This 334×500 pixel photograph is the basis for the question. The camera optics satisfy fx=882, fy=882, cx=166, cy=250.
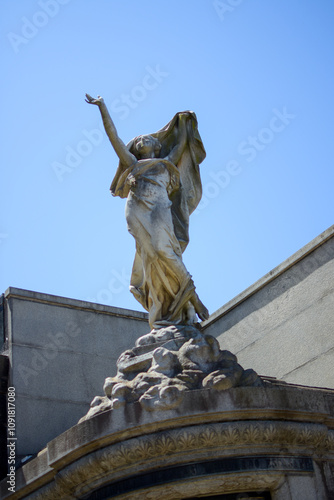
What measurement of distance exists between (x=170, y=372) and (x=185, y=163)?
9.87ft

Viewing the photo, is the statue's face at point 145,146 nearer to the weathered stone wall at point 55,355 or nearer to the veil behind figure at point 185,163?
the veil behind figure at point 185,163

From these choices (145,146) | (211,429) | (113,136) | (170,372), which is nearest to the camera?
(211,429)

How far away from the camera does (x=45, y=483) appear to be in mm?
8500

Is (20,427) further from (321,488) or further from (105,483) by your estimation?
(321,488)

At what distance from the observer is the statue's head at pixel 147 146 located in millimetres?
10039

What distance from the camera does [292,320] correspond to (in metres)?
11.7

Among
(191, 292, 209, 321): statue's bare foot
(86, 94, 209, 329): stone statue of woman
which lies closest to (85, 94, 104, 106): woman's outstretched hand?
(86, 94, 209, 329): stone statue of woman

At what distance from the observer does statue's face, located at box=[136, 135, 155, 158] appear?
10039 mm

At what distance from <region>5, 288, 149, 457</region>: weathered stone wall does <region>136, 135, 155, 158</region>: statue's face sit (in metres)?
2.70

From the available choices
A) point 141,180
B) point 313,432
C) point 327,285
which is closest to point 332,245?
point 327,285

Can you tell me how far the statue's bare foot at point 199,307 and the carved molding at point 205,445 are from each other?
6.93ft

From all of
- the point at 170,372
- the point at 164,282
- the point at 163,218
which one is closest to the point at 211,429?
the point at 170,372

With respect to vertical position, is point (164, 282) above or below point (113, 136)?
below

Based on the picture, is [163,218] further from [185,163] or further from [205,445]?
[205,445]
